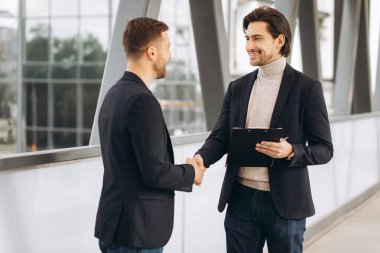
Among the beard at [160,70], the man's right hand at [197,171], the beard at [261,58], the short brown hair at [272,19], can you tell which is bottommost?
the man's right hand at [197,171]

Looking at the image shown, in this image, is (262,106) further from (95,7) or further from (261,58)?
(95,7)

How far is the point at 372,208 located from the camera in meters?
7.67

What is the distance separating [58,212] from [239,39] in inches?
827

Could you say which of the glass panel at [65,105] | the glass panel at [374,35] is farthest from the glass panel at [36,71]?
the glass panel at [374,35]

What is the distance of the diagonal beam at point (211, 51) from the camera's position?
16.7 ft

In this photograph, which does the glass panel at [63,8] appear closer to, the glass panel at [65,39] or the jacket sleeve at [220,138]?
the glass panel at [65,39]

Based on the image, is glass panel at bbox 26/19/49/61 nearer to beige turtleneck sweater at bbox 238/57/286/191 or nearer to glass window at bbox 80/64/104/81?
glass window at bbox 80/64/104/81

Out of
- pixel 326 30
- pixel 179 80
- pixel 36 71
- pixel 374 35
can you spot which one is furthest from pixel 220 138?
pixel 36 71

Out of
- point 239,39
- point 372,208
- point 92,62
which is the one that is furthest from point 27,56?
point 372,208

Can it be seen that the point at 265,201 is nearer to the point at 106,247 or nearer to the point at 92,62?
the point at 106,247

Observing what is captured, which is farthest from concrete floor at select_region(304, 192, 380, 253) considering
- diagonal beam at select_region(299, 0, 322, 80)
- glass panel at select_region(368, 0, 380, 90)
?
glass panel at select_region(368, 0, 380, 90)

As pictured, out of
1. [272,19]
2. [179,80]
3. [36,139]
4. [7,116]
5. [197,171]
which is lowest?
[36,139]

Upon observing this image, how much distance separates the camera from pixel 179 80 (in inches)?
1134

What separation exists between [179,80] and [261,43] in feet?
86.7
